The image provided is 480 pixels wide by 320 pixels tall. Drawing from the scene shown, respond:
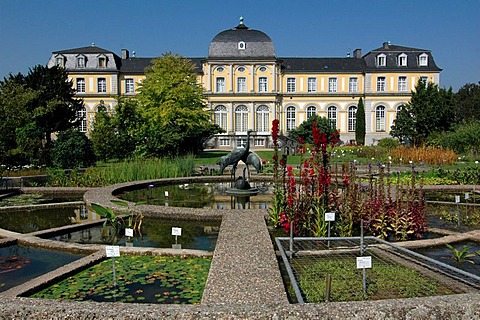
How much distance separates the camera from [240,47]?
43656 mm

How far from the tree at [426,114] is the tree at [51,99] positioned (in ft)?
84.8

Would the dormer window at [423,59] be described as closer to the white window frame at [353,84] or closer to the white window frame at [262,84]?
the white window frame at [353,84]

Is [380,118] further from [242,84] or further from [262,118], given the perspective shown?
[242,84]

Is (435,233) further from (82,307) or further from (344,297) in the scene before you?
(82,307)

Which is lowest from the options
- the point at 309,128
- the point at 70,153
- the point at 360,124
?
the point at 70,153

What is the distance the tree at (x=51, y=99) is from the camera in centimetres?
2786

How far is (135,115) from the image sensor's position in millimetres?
23609

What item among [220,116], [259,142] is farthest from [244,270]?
[220,116]

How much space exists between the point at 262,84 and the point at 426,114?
16377 mm

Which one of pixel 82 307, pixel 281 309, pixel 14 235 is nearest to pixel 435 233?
pixel 281 309

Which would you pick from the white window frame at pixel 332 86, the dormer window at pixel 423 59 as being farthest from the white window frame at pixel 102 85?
the dormer window at pixel 423 59

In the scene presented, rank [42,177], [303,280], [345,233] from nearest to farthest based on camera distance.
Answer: [303,280] → [345,233] → [42,177]

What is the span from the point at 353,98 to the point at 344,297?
4315 cm

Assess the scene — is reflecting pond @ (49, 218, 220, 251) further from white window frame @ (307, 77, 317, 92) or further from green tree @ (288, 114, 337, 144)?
white window frame @ (307, 77, 317, 92)
